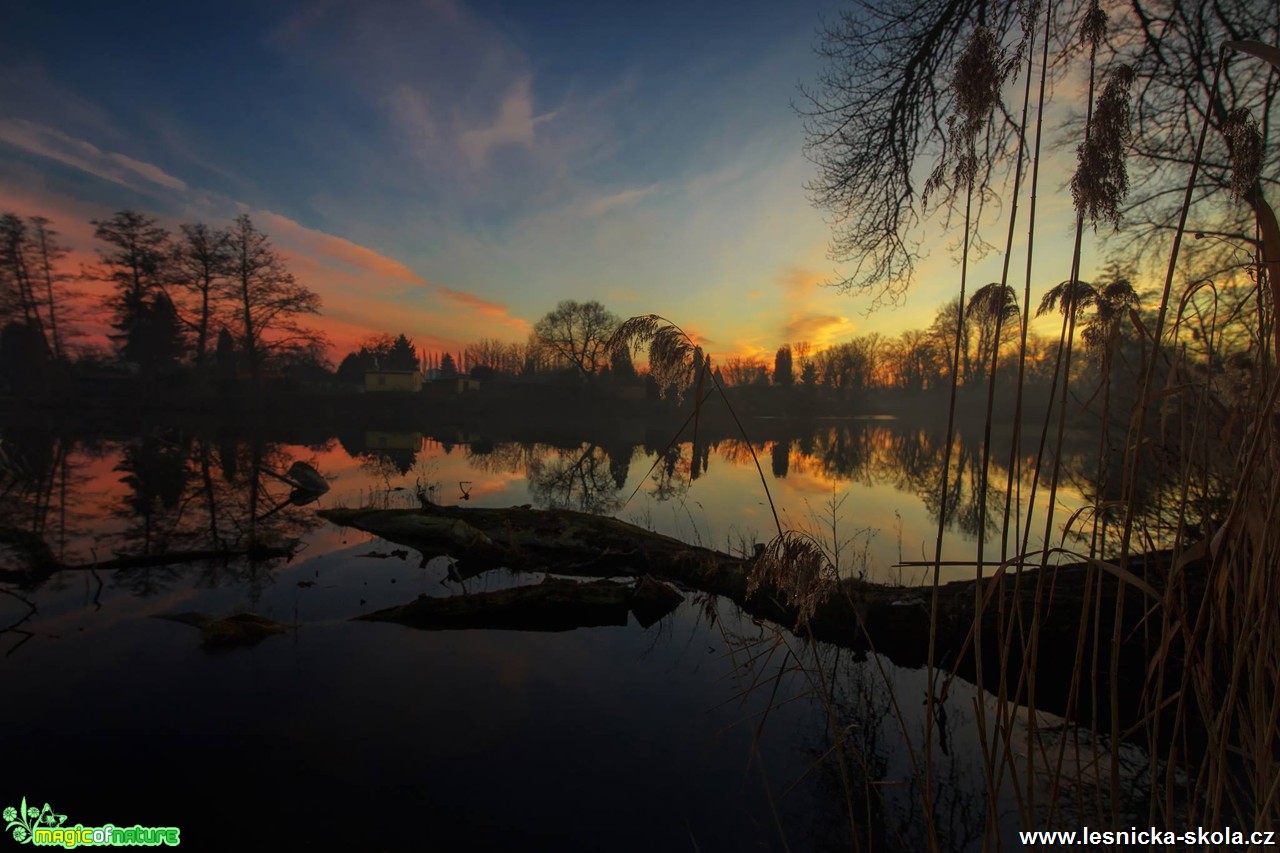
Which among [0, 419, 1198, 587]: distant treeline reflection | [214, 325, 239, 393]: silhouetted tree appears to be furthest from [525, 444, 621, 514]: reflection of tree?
[214, 325, 239, 393]: silhouetted tree

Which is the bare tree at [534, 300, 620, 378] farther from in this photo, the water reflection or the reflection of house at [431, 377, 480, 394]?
the water reflection

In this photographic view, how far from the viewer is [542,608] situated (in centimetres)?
630

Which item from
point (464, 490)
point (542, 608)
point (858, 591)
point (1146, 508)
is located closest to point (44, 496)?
point (464, 490)

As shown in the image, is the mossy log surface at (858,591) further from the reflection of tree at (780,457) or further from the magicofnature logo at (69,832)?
the reflection of tree at (780,457)

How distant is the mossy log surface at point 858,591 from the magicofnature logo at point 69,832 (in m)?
3.91

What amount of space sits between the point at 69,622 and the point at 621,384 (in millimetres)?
51719

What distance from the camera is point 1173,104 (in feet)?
18.1

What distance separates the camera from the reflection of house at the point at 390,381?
55.3 metres

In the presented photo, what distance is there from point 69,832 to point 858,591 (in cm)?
660

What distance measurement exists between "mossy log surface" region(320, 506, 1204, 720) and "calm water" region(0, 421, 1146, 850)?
47 centimetres

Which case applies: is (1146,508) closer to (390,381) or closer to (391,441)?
(391,441)

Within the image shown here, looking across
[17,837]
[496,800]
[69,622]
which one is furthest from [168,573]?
[496,800]

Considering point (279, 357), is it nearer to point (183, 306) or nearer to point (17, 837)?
point (183, 306)

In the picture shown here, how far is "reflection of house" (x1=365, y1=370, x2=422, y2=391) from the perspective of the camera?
182 ft
